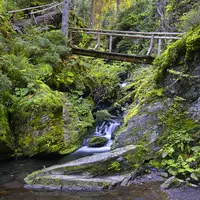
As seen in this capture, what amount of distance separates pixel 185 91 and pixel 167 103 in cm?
61

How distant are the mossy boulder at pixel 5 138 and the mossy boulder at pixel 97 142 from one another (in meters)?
2.77

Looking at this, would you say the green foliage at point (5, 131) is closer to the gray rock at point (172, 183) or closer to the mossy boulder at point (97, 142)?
the mossy boulder at point (97, 142)

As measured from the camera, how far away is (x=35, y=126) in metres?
8.00

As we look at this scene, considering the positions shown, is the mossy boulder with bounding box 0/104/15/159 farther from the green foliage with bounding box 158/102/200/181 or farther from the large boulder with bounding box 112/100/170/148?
the green foliage with bounding box 158/102/200/181

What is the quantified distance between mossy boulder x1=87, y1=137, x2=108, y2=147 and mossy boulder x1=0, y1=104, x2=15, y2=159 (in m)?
2.77

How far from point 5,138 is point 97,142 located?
10.7ft

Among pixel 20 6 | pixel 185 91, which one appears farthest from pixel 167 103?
pixel 20 6

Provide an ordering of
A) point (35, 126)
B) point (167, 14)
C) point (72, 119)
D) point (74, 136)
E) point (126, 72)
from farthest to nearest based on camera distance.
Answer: point (126, 72) → point (167, 14) → point (72, 119) → point (74, 136) → point (35, 126)

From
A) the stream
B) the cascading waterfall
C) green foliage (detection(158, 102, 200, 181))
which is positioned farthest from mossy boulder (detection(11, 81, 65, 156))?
green foliage (detection(158, 102, 200, 181))

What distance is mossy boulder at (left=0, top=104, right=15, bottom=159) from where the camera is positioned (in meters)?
7.13

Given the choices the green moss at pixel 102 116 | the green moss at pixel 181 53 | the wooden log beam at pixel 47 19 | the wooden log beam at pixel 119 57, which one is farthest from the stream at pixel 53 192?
the wooden log beam at pixel 47 19

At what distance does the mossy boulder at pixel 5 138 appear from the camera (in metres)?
7.13

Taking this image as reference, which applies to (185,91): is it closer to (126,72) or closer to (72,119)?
(72,119)

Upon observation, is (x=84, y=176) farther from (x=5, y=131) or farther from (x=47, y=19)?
(x=47, y=19)
